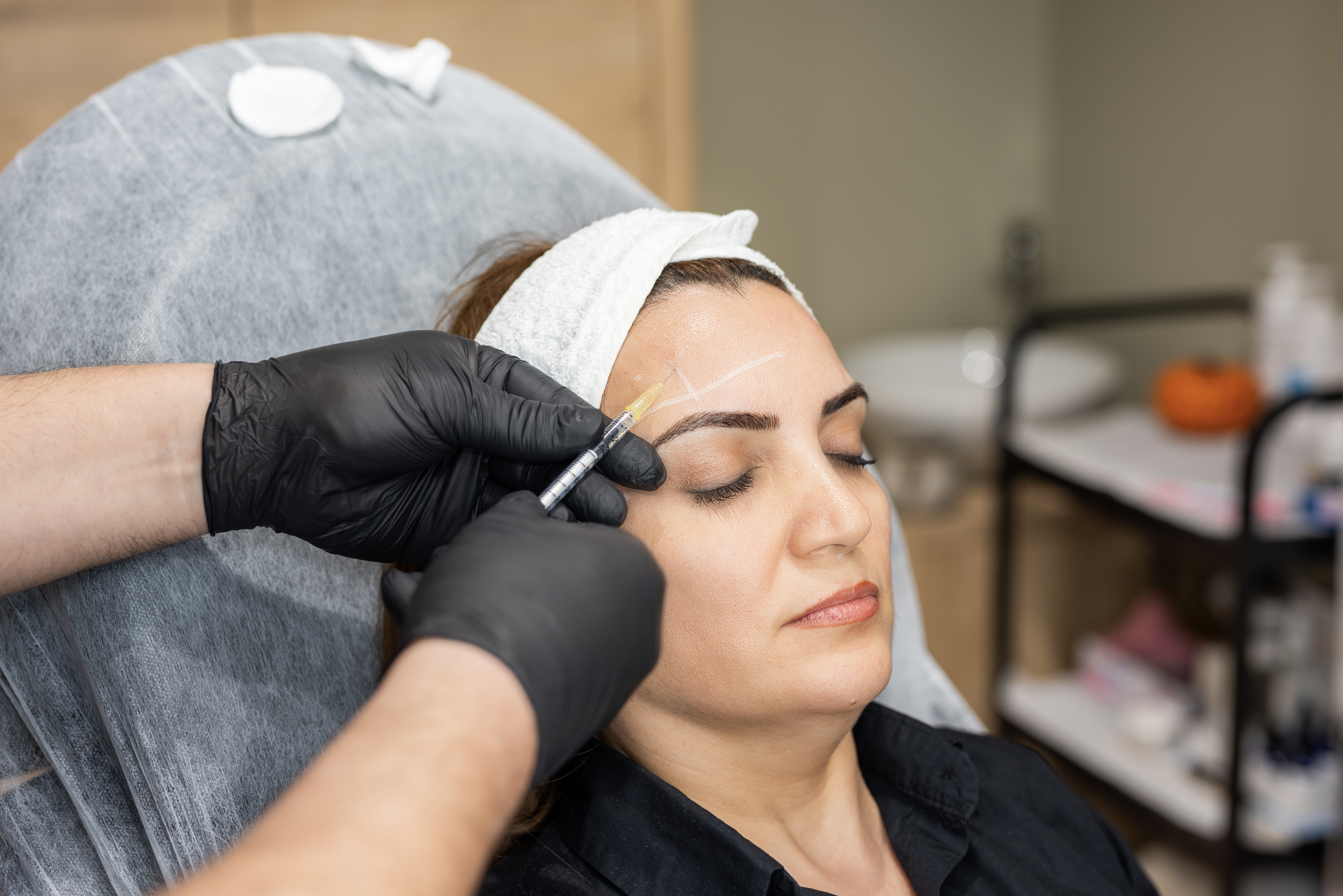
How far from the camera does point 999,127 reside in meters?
3.11

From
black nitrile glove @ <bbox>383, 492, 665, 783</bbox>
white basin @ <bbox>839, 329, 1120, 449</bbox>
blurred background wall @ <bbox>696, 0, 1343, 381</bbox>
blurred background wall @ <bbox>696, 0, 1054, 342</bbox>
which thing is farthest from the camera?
blurred background wall @ <bbox>696, 0, 1054, 342</bbox>

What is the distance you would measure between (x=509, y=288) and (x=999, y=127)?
248 centimetres

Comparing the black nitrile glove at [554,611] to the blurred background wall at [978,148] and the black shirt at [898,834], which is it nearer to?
the black shirt at [898,834]

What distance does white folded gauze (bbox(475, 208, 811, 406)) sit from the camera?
0.89m

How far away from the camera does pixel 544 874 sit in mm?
851

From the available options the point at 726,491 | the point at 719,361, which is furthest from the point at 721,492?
the point at 719,361

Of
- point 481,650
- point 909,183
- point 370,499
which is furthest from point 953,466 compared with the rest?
point 481,650

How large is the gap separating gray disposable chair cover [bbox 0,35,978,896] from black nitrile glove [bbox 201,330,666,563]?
15cm

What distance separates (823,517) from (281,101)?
676mm

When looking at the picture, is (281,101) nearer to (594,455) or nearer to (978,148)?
(594,455)

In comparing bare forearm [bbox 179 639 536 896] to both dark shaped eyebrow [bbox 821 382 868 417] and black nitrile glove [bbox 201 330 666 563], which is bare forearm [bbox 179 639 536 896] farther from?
dark shaped eyebrow [bbox 821 382 868 417]

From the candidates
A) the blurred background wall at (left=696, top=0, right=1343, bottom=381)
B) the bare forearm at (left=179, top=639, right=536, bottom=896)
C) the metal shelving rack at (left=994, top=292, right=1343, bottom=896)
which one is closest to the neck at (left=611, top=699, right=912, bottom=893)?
the bare forearm at (left=179, top=639, right=536, bottom=896)

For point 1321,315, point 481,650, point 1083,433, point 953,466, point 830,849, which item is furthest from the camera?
point 953,466

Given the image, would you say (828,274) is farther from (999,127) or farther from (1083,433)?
(1083,433)
